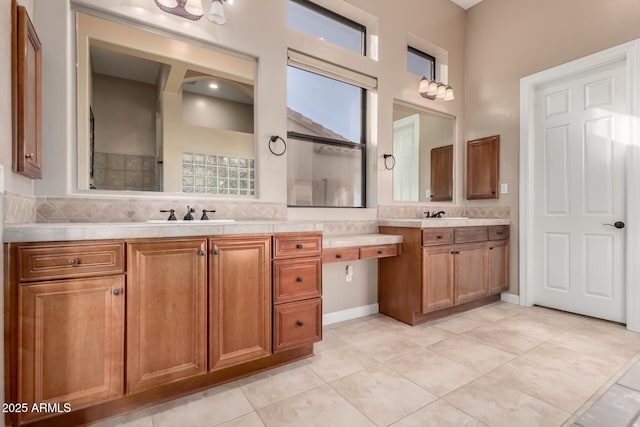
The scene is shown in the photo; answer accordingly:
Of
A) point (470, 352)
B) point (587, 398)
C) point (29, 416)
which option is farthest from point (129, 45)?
point (587, 398)

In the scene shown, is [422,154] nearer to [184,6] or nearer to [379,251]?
[379,251]

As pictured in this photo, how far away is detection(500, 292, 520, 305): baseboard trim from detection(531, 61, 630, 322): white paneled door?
0.61 ft

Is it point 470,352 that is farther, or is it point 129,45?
point 470,352

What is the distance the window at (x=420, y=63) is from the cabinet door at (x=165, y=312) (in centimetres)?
331

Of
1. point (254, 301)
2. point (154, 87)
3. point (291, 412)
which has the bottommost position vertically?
point (291, 412)

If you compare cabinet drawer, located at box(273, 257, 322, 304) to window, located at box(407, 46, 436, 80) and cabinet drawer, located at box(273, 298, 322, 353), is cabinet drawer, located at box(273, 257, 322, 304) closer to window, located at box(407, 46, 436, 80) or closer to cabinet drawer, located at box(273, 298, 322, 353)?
cabinet drawer, located at box(273, 298, 322, 353)

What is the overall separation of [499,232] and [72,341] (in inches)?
147

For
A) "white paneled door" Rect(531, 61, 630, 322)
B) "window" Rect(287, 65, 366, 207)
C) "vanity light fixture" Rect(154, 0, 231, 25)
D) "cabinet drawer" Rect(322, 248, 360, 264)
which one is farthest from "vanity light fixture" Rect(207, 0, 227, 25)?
"white paneled door" Rect(531, 61, 630, 322)

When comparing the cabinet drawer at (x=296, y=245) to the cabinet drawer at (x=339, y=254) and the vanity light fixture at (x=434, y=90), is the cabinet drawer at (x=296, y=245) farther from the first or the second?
the vanity light fixture at (x=434, y=90)

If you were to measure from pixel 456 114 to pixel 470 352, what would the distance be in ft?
9.42

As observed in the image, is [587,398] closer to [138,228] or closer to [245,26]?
[138,228]

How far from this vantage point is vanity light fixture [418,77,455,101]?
11.2 ft

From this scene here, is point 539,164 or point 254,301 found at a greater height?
point 539,164

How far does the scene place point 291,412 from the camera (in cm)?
160
